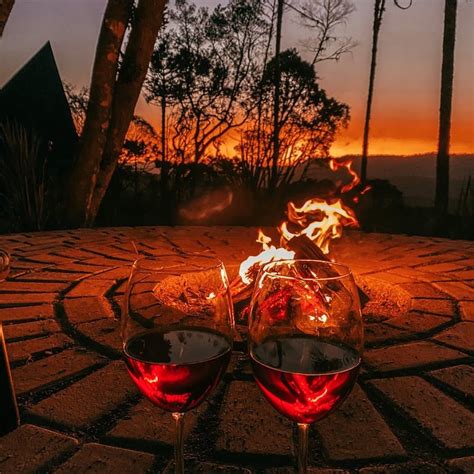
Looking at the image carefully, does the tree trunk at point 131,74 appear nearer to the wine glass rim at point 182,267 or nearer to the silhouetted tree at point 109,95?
the silhouetted tree at point 109,95

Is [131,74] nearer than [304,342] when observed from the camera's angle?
No

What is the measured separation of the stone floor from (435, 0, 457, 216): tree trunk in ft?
27.5

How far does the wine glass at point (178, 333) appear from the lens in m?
0.85

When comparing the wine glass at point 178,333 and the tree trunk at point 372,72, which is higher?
the tree trunk at point 372,72

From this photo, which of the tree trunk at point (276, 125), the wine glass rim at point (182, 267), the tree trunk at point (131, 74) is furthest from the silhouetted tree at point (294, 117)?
the wine glass rim at point (182, 267)

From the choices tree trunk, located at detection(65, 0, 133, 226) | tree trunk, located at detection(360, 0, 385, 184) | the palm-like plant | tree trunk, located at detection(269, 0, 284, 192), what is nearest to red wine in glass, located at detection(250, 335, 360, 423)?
the palm-like plant

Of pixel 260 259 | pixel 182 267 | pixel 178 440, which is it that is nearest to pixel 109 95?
pixel 260 259

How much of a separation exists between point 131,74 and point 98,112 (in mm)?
687

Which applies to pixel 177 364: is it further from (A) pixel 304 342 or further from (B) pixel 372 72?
(B) pixel 372 72

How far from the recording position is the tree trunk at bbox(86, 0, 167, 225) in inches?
237

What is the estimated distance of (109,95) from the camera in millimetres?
5906

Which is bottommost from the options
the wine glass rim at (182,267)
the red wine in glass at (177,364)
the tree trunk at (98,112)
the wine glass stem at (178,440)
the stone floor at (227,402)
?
the stone floor at (227,402)

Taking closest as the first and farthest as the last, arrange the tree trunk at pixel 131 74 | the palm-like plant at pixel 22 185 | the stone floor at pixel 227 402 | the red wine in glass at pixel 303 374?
1. the red wine in glass at pixel 303 374
2. the stone floor at pixel 227 402
3. the palm-like plant at pixel 22 185
4. the tree trunk at pixel 131 74

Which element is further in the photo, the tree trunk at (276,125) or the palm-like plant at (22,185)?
the tree trunk at (276,125)
